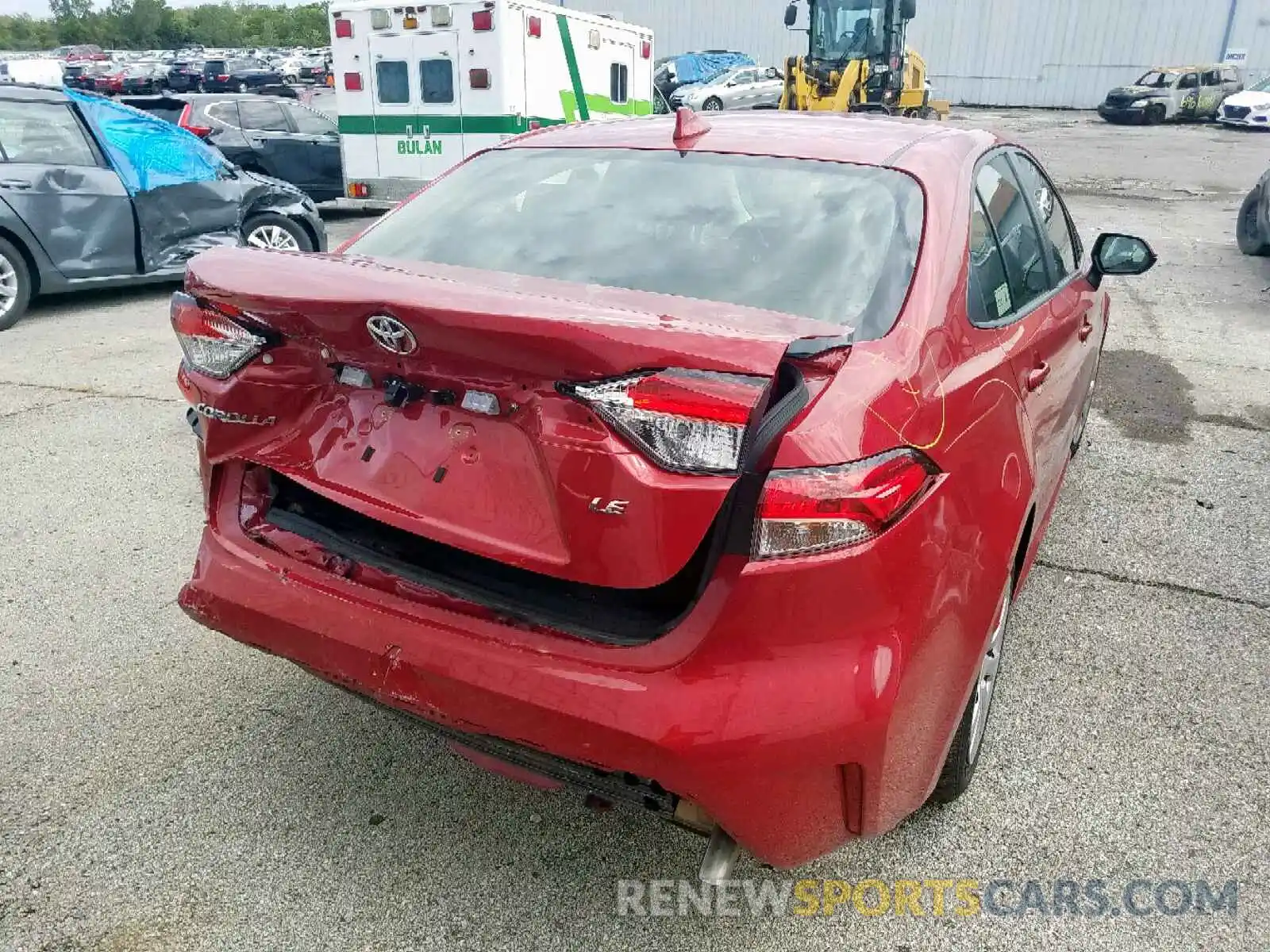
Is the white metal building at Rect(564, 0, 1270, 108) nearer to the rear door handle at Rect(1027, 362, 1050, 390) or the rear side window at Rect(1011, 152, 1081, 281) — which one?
the rear side window at Rect(1011, 152, 1081, 281)

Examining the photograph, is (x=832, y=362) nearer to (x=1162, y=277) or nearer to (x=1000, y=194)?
(x=1000, y=194)

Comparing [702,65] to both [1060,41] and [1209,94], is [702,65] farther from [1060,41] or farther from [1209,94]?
[1209,94]

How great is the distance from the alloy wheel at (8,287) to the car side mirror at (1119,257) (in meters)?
7.32

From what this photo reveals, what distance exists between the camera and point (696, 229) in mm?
2531

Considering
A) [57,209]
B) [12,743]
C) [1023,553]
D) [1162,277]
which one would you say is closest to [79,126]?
[57,209]

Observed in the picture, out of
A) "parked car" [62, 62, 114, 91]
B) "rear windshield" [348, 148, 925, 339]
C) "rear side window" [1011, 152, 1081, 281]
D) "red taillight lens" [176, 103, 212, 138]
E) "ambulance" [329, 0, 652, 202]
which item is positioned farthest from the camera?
"parked car" [62, 62, 114, 91]

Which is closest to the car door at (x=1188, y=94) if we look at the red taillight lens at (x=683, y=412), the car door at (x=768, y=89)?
the car door at (x=768, y=89)

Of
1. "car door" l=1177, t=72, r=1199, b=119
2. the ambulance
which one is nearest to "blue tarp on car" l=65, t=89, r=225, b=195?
the ambulance

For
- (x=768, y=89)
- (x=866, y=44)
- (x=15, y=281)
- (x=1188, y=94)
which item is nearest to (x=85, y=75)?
(x=768, y=89)

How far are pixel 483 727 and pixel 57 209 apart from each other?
23.9ft

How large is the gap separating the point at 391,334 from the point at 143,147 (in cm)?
755

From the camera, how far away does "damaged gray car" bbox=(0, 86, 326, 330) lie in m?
7.42

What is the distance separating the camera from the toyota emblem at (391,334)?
6.24 feet

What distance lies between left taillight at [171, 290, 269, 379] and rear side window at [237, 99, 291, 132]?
38.6ft
